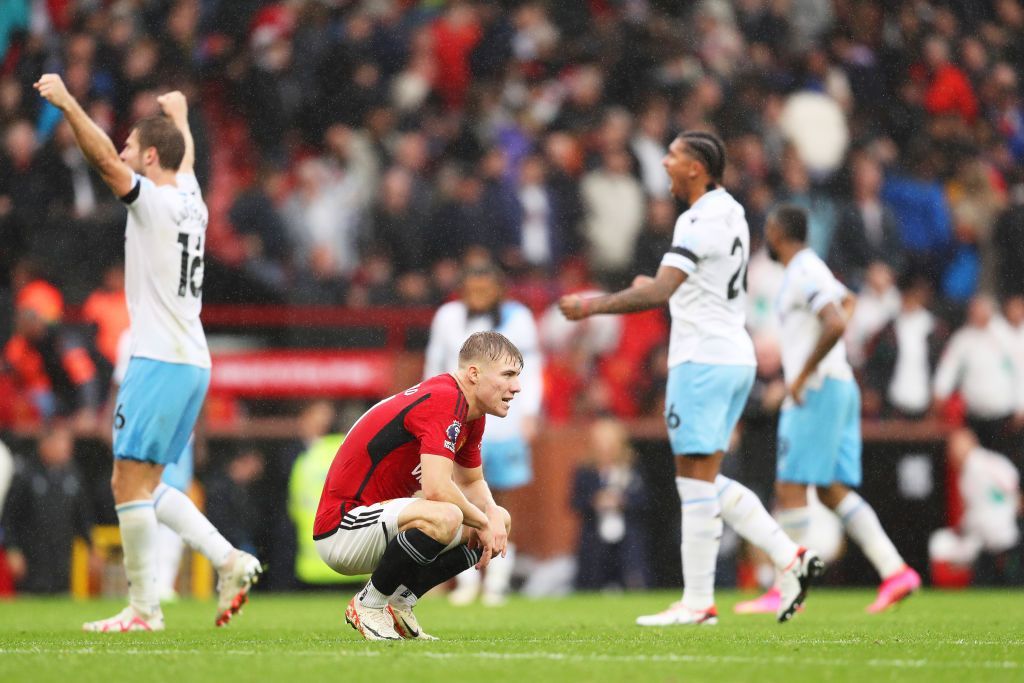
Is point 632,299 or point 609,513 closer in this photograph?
point 632,299

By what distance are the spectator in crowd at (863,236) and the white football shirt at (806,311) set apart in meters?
6.59

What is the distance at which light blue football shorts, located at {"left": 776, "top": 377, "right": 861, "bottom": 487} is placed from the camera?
10.2 meters

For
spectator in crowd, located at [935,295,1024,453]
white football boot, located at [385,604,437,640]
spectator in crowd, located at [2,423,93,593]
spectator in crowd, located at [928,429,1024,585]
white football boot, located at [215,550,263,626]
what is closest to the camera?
white football boot, located at [385,604,437,640]

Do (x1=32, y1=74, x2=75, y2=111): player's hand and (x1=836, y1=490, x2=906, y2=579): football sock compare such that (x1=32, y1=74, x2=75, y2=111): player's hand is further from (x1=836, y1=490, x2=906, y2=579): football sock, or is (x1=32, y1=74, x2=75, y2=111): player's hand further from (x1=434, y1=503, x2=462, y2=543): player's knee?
(x1=836, y1=490, x2=906, y2=579): football sock

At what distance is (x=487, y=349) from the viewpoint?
6.69 metres

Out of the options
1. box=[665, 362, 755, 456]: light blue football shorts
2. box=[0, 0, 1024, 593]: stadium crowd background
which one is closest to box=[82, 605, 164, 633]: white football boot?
box=[665, 362, 755, 456]: light blue football shorts

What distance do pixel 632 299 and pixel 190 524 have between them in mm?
2472

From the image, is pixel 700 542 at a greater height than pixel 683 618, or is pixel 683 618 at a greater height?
pixel 700 542

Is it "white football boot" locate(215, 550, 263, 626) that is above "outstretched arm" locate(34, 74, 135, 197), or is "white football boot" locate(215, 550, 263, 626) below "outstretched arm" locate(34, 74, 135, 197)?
below

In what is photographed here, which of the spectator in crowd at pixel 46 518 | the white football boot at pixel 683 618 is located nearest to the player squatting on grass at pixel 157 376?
the white football boot at pixel 683 618

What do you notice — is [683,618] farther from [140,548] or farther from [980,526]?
[980,526]

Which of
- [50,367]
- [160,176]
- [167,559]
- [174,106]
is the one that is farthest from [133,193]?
[50,367]

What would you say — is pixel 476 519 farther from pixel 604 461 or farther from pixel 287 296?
pixel 287 296

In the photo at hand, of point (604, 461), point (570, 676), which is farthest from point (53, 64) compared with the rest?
point (570, 676)
